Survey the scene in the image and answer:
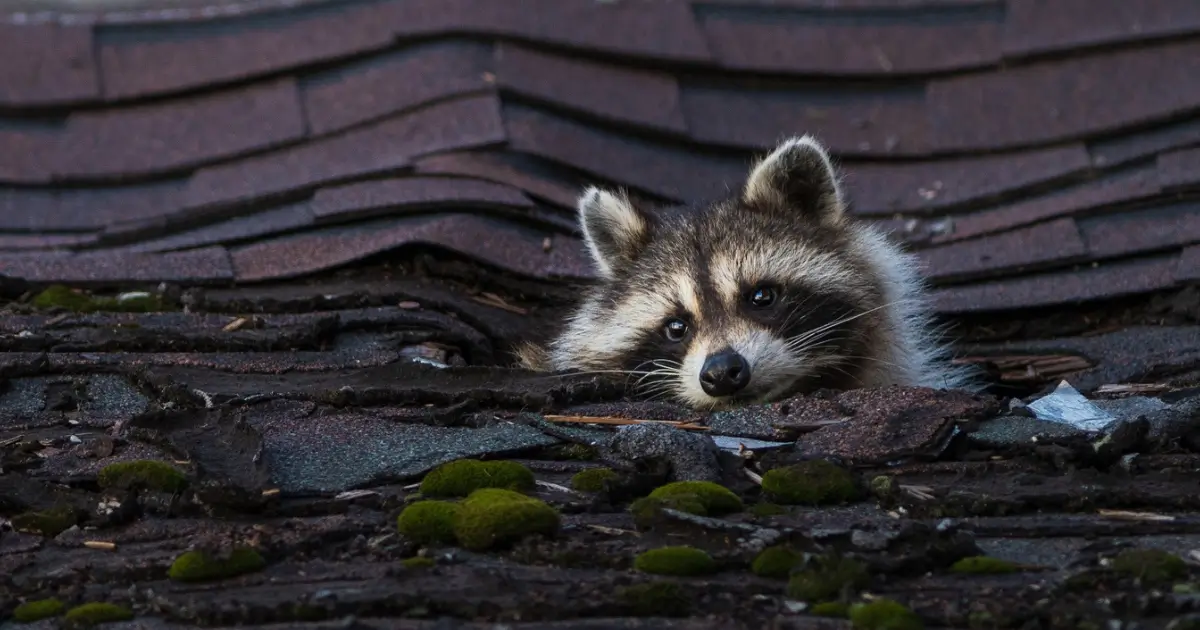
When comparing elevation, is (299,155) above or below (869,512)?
above

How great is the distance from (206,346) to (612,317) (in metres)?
1.88

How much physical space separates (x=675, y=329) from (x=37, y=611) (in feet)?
10.3

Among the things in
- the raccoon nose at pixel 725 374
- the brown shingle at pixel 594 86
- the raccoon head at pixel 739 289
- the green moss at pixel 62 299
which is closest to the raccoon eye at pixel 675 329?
the raccoon head at pixel 739 289

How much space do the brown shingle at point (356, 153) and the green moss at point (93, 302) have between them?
0.75 meters

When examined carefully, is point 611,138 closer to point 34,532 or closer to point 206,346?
point 206,346

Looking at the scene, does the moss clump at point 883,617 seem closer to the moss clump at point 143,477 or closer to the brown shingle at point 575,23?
the moss clump at point 143,477

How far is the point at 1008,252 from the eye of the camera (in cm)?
518

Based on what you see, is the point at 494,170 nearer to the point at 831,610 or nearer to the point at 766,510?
the point at 766,510

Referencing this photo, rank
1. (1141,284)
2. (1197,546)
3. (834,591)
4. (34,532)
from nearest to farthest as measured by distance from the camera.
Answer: (834,591) → (1197,546) → (34,532) → (1141,284)

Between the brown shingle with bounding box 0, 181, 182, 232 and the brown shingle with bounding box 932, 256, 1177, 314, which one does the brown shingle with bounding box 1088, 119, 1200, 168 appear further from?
the brown shingle with bounding box 0, 181, 182, 232

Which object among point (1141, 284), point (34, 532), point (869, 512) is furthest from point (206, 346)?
point (1141, 284)

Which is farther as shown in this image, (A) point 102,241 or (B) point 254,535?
(A) point 102,241

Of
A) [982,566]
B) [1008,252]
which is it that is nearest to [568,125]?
[1008,252]

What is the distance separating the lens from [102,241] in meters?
5.17
